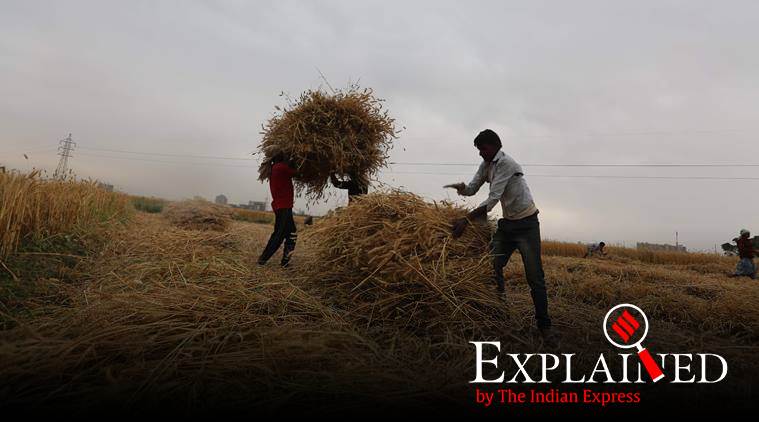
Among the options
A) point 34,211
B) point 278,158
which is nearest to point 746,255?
point 278,158

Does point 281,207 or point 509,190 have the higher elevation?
point 509,190

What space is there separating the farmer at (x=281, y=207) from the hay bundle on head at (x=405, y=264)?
117 cm

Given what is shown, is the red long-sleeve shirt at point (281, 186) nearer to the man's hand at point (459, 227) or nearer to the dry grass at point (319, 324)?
the dry grass at point (319, 324)

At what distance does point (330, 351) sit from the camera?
2.24 m

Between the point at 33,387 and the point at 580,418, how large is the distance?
2.59 m

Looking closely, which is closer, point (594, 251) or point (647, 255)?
point (594, 251)

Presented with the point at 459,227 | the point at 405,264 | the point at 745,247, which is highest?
the point at 745,247

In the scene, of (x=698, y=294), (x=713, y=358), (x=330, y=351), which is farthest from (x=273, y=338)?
(x=698, y=294)

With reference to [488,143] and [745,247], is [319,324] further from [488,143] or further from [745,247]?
[745,247]

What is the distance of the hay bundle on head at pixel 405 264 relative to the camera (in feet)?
9.95

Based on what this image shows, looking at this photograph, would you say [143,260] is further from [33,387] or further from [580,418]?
[580,418]

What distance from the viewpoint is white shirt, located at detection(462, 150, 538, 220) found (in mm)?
3143

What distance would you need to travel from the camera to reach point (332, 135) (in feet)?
13.7

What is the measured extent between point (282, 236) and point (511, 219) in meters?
2.88
